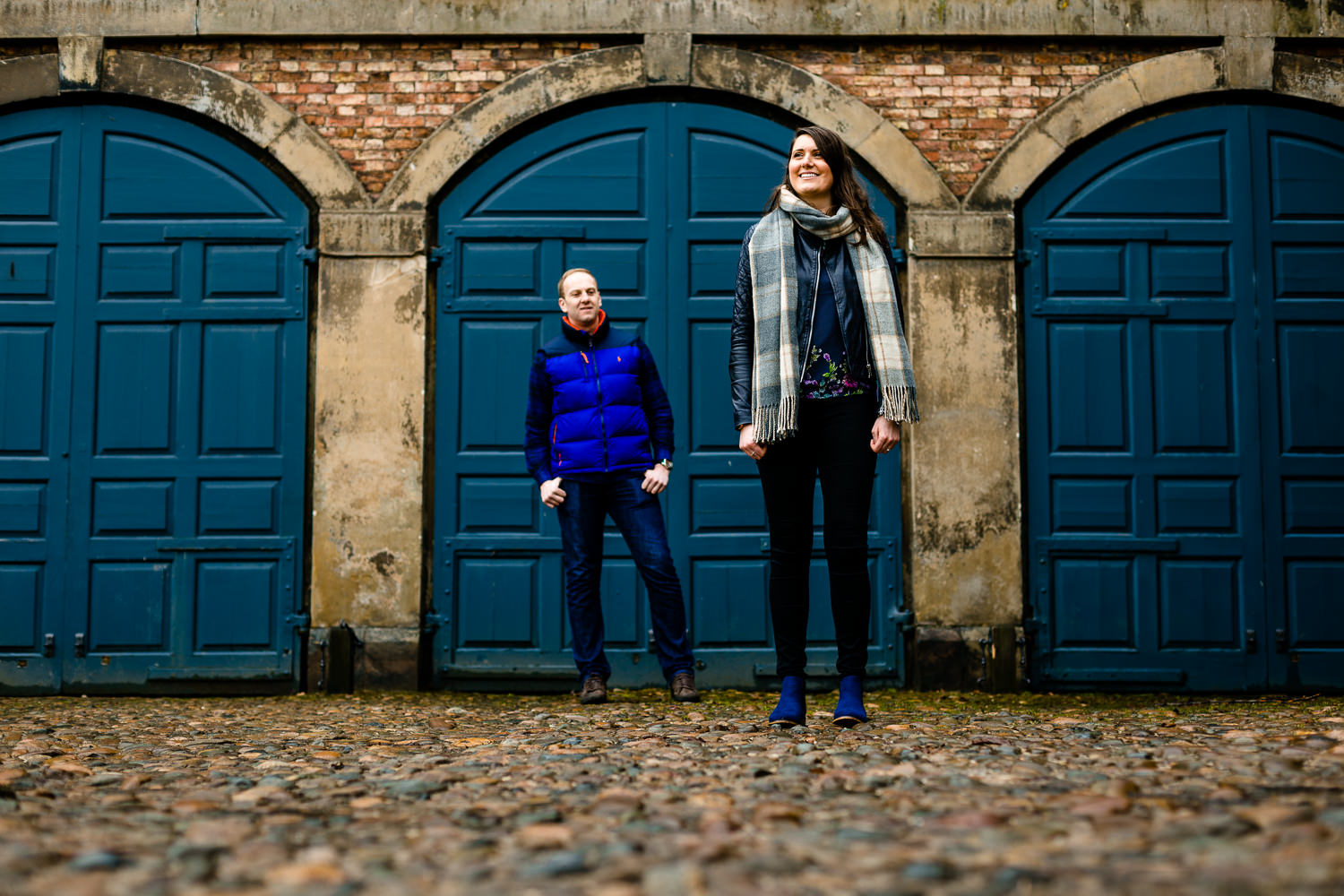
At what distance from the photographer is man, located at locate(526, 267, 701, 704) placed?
196 inches

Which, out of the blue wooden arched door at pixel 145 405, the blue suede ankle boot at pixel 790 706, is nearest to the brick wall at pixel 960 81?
the blue wooden arched door at pixel 145 405

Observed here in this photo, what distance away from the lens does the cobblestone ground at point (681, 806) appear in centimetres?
210

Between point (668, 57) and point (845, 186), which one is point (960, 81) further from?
point (845, 186)

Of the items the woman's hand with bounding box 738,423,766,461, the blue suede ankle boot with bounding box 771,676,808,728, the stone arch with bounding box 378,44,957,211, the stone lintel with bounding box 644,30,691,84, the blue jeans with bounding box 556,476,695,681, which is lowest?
the blue suede ankle boot with bounding box 771,676,808,728

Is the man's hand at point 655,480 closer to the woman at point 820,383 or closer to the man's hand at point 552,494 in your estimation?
the man's hand at point 552,494

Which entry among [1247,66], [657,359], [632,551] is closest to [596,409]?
[632,551]

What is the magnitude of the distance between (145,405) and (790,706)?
418 centimetres

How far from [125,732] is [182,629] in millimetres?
1690

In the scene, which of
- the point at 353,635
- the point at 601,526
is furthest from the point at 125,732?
the point at 601,526

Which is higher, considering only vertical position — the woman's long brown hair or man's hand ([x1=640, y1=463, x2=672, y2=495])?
the woman's long brown hair

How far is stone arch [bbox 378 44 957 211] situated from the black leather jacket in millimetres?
2395

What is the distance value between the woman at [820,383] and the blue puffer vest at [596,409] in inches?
43.1

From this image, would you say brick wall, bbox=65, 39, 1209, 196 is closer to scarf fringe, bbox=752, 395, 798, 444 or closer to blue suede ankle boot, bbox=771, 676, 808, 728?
scarf fringe, bbox=752, 395, 798, 444

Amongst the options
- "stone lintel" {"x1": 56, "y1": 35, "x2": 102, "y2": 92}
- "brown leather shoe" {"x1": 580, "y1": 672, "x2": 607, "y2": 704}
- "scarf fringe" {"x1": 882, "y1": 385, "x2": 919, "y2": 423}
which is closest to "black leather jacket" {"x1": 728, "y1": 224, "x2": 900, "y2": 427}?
"scarf fringe" {"x1": 882, "y1": 385, "x2": 919, "y2": 423}
